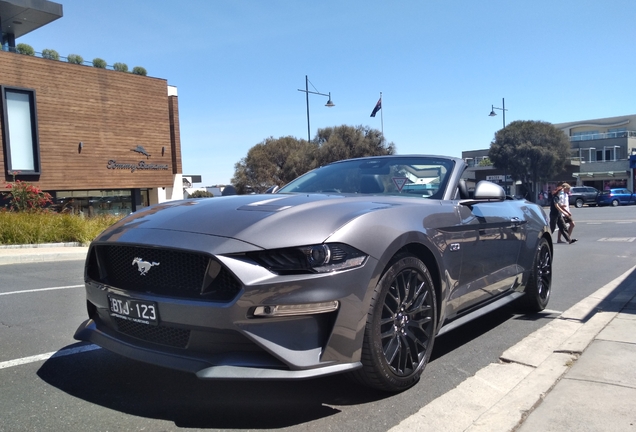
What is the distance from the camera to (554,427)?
2725 mm

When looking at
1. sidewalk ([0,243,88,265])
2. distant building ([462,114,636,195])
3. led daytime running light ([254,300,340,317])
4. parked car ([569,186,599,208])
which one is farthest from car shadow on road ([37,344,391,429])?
distant building ([462,114,636,195])

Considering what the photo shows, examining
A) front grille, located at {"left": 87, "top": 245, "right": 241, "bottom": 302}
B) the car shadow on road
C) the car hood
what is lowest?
the car shadow on road

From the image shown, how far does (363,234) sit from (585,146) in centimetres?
6717

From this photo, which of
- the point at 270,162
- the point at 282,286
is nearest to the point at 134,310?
the point at 282,286

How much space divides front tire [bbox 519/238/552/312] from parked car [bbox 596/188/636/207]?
144 ft

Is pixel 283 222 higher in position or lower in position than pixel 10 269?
higher

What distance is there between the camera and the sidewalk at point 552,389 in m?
2.78

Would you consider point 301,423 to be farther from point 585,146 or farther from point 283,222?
point 585,146

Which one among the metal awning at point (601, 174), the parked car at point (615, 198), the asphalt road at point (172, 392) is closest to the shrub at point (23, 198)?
the asphalt road at point (172, 392)

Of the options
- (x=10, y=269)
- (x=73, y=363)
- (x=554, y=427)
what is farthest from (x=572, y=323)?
(x=10, y=269)

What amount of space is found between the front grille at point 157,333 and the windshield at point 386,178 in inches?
78.0

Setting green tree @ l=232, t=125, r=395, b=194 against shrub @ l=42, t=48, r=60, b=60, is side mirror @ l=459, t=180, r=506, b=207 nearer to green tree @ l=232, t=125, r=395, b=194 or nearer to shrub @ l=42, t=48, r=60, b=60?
shrub @ l=42, t=48, r=60, b=60

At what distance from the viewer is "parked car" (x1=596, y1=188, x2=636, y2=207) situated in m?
44.0

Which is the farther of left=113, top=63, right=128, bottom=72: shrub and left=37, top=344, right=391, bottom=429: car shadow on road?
left=113, top=63, right=128, bottom=72: shrub
